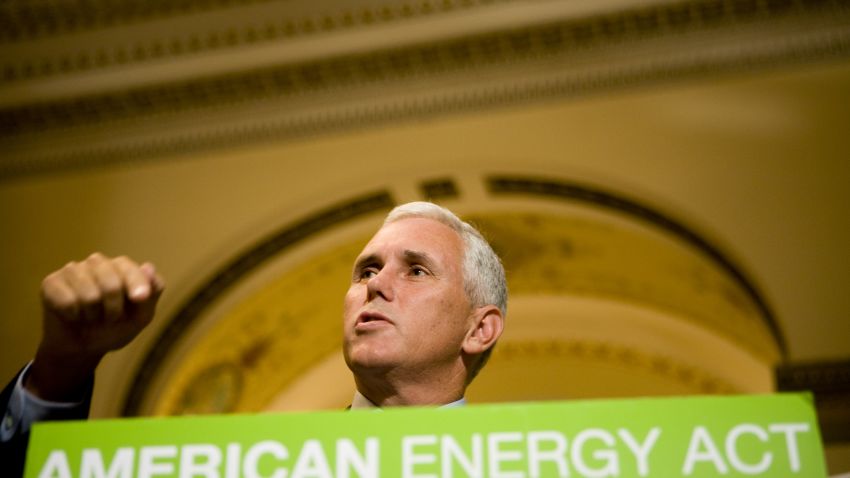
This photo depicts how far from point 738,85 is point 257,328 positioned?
3958 millimetres

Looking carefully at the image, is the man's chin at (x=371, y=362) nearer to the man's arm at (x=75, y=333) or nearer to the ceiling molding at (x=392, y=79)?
the man's arm at (x=75, y=333)

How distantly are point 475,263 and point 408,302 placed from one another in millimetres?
252

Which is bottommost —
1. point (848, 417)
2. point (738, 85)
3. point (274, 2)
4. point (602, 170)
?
point (848, 417)

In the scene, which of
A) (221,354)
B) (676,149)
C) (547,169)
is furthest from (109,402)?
(676,149)

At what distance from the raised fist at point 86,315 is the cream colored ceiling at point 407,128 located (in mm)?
5771

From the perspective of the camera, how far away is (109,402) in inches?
295

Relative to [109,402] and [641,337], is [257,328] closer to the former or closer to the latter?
[109,402]

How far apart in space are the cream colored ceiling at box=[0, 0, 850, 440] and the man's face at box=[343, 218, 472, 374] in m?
4.95

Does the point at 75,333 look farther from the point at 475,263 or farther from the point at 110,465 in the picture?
the point at 475,263

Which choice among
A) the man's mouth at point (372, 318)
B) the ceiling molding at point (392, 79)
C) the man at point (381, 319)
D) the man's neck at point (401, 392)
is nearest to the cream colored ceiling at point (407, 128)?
the ceiling molding at point (392, 79)

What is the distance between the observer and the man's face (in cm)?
180

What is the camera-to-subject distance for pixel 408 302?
Answer: 6.15 ft

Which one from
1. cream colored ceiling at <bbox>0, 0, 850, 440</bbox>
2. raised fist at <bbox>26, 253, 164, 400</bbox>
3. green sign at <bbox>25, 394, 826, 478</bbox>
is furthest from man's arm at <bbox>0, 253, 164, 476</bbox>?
cream colored ceiling at <bbox>0, 0, 850, 440</bbox>

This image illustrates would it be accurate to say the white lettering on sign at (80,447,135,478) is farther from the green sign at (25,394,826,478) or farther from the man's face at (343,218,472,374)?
the man's face at (343,218,472,374)
